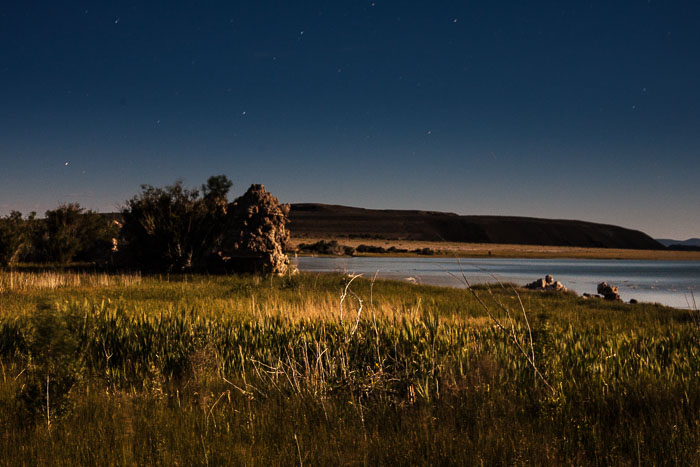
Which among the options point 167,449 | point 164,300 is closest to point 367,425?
point 167,449

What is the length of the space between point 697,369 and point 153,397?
7341 mm

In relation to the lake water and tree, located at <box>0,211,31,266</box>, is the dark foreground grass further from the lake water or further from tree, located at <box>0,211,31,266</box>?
tree, located at <box>0,211,31,266</box>

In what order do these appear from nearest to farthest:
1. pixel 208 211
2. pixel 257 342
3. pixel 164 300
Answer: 1. pixel 257 342
2. pixel 164 300
3. pixel 208 211

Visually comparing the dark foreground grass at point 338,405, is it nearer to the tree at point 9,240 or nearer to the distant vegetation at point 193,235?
the distant vegetation at point 193,235

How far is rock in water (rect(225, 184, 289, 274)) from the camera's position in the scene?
23.0 m

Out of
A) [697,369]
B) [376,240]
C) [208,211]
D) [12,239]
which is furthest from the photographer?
[376,240]

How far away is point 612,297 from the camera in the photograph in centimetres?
2286

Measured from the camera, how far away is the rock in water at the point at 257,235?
23.0 m

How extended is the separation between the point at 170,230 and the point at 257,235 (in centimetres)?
425

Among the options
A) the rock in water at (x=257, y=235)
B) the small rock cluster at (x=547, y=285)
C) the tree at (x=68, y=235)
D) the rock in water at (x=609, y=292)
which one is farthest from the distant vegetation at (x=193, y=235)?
the rock in water at (x=609, y=292)

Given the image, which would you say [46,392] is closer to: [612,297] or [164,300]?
[164,300]

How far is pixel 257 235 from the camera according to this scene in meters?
23.2

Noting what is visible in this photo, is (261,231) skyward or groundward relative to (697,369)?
skyward

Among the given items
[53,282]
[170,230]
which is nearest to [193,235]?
[170,230]
